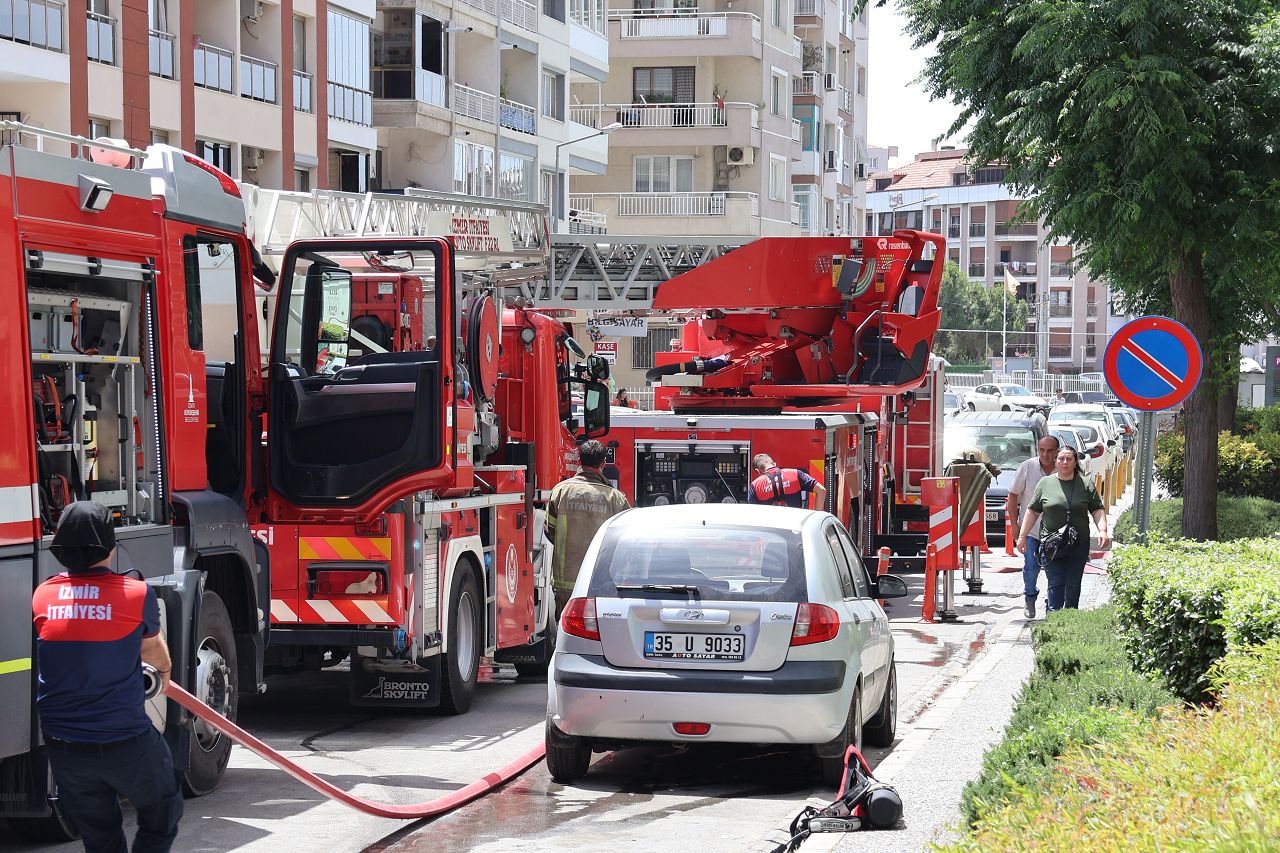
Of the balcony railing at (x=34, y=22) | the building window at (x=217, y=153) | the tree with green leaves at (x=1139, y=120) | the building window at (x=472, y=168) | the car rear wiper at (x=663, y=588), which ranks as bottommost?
the car rear wiper at (x=663, y=588)

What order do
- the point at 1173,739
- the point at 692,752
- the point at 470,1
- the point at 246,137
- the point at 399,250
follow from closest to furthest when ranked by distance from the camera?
the point at 1173,739 < the point at 692,752 < the point at 399,250 < the point at 246,137 < the point at 470,1

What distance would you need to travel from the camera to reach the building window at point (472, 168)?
46594 millimetres

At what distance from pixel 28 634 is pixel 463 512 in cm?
490

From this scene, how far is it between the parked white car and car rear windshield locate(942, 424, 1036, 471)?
5.38 metres

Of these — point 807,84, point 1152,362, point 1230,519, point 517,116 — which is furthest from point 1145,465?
point 807,84

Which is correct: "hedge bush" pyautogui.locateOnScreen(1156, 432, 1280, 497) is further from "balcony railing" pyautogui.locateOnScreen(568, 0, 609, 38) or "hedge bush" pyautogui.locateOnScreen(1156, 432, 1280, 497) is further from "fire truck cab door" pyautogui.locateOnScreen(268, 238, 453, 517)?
"balcony railing" pyautogui.locateOnScreen(568, 0, 609, 38)

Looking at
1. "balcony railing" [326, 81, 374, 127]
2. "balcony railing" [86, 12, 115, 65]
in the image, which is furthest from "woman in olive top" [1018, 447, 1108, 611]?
"balcony railing" [326, 81, 374, 127]

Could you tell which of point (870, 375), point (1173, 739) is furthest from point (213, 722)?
point (870, 375)

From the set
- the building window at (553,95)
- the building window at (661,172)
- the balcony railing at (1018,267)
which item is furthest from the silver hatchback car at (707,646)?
the balcony railing at (1018,267)

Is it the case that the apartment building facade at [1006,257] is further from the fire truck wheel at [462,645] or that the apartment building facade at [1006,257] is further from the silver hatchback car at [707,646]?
the silver hatchback car at [707,646]

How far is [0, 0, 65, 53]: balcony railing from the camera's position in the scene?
28641mm

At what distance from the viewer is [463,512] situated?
12.3 meters

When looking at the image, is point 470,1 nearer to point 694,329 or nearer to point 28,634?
point 694,329

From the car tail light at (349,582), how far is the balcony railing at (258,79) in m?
26.7
